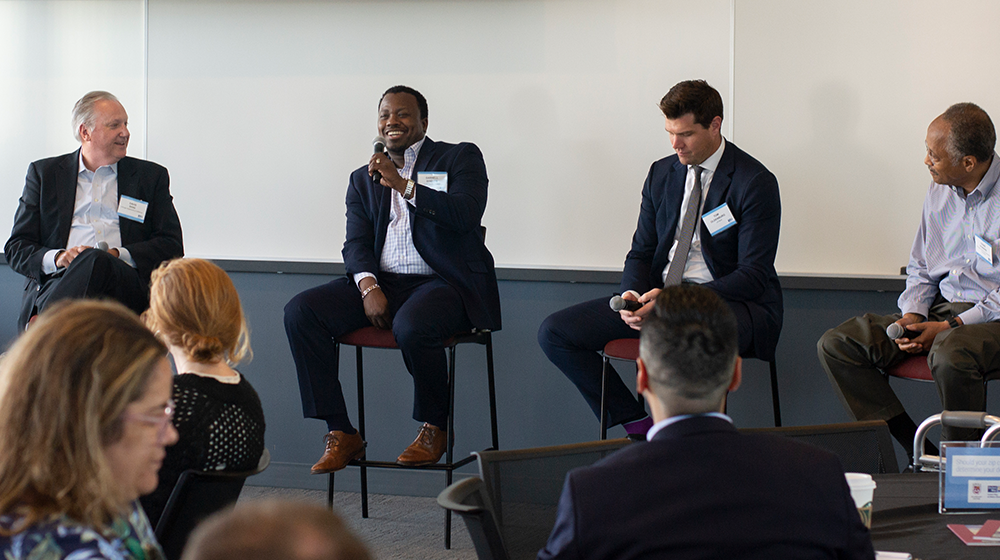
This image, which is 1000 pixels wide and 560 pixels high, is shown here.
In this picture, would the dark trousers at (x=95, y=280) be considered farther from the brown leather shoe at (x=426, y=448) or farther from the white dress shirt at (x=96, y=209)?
the brown leather shoe at (x=426, y=448)

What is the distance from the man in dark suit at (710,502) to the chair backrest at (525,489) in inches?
15.2

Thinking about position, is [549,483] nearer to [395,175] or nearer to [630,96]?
[395,175]

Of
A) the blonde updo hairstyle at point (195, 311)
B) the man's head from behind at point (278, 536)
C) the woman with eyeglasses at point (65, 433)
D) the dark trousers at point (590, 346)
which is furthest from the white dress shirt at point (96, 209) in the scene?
the man's head from behind at point (278, 536)

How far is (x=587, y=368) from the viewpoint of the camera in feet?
10.7

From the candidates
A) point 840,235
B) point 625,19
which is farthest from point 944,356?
point 625,19

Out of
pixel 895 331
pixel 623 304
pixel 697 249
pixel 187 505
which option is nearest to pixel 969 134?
pixel 895 331

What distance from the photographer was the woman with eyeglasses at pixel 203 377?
1.73 meters

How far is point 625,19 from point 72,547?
3.16 metres

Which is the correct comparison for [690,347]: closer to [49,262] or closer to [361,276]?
[361,276]

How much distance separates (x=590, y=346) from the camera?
3209 millimetres

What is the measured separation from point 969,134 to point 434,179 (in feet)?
6.06

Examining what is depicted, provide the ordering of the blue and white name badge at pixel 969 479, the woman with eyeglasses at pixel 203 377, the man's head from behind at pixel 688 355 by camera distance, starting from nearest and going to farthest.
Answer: the man's head from behind at pixel 688 355, the blue and white name badge at pixel 969 479, the woman with eyeglasses at pixel 203 377

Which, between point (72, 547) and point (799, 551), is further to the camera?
point (799, 551)

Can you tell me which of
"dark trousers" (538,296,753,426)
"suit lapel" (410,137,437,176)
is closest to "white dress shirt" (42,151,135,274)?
"suit lapel" (410,137,437,176)
